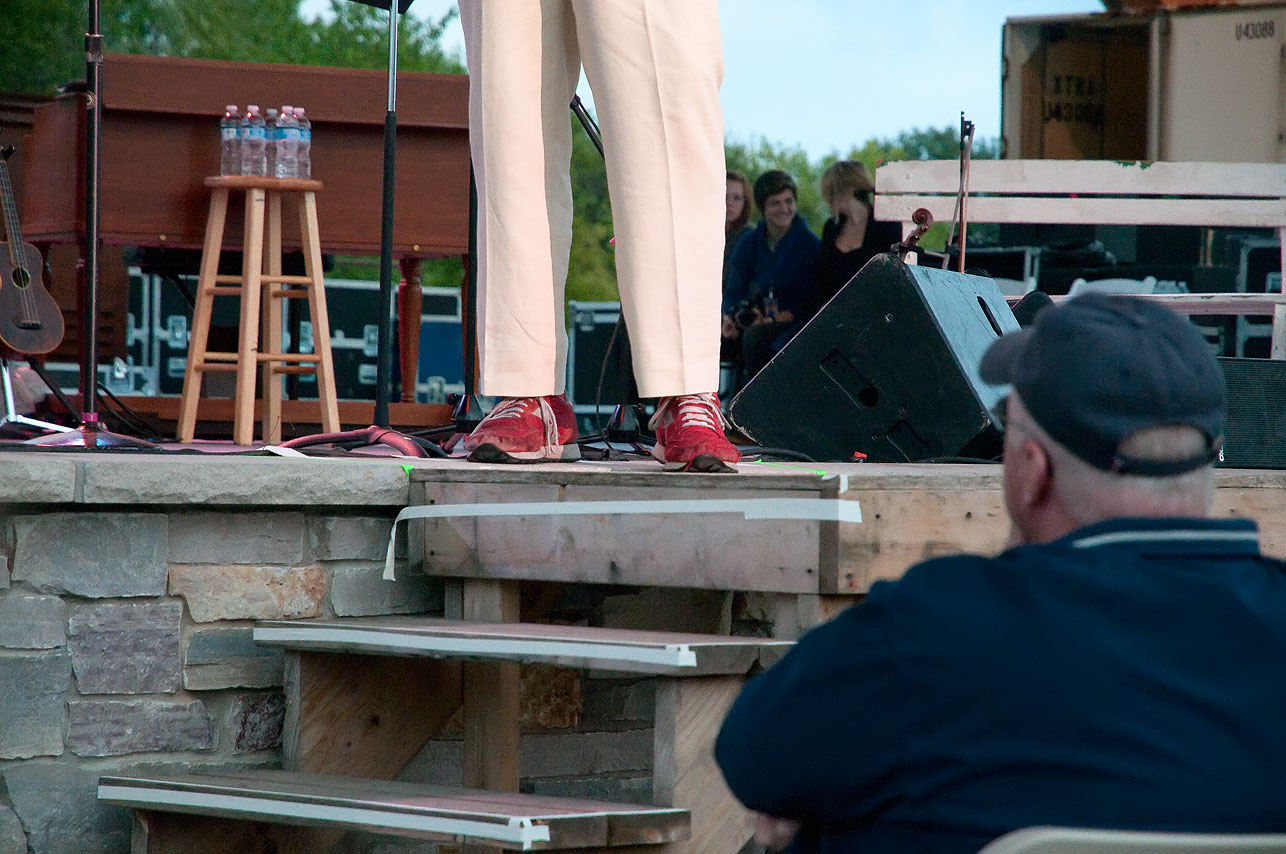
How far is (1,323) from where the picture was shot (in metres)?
5.00

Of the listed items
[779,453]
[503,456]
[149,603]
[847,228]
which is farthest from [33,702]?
[847,228]

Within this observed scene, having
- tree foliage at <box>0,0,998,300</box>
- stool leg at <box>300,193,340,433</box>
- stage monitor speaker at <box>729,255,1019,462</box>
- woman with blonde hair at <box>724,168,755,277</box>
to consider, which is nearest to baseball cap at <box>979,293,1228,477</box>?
stage monitor speaker at <box>729,255,1019,462</box>

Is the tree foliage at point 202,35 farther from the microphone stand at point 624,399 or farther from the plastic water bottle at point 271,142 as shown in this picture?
the microphone stand at point 624,399

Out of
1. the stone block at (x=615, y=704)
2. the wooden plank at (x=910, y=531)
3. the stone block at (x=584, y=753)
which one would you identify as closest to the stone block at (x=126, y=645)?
the stone block at (x=584, y=753)

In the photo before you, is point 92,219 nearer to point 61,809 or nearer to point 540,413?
point 540,413

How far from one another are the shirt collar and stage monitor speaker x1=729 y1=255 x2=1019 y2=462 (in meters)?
1.84

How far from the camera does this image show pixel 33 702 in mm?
2322

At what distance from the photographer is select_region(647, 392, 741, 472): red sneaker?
225 cm

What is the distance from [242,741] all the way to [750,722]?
1.47 metres

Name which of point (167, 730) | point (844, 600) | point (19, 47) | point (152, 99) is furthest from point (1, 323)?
point (19, 47)

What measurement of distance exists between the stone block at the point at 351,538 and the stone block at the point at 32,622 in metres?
0.41

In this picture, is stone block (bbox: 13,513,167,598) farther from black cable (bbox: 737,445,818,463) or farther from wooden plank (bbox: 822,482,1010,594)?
black cable (bbox: 737,445,818,463)

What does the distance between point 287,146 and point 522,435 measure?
209cm

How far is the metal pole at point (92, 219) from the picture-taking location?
2984 mm
